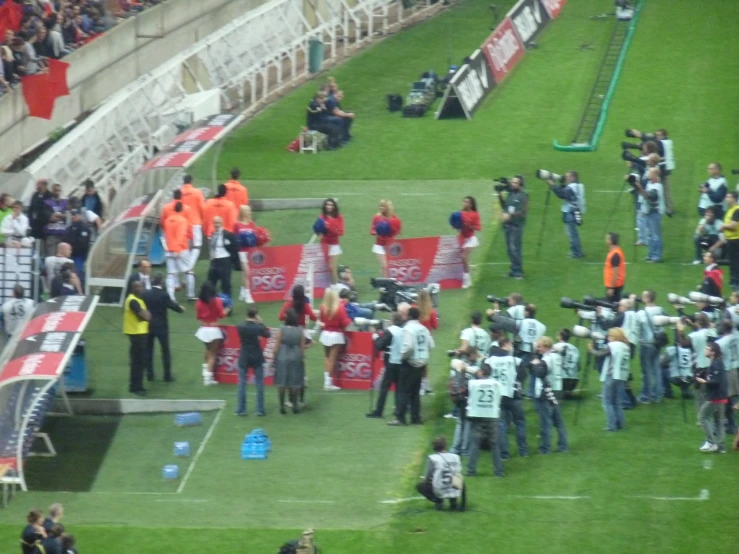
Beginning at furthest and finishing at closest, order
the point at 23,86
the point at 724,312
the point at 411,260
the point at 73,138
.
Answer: the point at 23,86 < the point at 73,138 < the point at 411,260 < the point at 724,312

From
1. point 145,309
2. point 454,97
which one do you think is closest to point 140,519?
point 145,309

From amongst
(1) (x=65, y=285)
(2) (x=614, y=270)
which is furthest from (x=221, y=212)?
(2) (x=614, y=270)

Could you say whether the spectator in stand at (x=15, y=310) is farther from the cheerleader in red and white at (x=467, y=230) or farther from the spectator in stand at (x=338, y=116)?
the spectator in stand at (x=338, y=116)

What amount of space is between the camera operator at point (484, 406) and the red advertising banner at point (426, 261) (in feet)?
22.6

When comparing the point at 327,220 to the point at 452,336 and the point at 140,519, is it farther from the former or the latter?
the point at 140,519

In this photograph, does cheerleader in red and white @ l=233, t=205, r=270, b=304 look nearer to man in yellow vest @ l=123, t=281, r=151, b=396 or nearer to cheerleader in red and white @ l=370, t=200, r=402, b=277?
Answer: cheerleader in red and white @ l=370, t=200, r=402, b=277

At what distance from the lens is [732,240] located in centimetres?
2630

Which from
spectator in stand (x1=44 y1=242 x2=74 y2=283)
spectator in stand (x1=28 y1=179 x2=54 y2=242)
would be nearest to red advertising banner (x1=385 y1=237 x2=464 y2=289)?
spectator in stand (x1=44 y1=242 x2=74 y2=283)

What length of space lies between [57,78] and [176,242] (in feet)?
28.0

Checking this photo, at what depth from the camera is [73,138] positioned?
31.2 m

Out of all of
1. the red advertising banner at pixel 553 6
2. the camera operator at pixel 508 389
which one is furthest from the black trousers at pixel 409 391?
the red advertising banner at pixel 553 6

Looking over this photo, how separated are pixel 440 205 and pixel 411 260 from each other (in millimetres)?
4857

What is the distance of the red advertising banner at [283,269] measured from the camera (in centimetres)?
2706

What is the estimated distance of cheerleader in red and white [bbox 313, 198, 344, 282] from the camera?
26.7 meters
